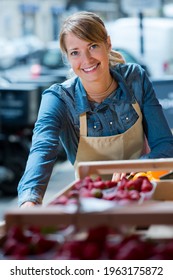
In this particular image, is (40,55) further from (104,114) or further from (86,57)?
(86,57)

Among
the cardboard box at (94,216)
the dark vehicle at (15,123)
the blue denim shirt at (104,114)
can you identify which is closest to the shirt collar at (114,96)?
the blue denim shirt at (104,114)

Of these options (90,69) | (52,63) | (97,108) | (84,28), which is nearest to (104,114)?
(97,108)

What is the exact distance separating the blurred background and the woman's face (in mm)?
439

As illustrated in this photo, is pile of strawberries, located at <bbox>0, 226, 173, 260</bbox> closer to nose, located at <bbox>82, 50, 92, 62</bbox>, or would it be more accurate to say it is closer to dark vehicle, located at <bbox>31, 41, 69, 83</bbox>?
nose, located at <bbox>82, 50, 92, 62</bbox>

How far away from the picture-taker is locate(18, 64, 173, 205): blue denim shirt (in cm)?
301

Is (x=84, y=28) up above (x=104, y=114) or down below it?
above

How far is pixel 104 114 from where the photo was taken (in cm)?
314

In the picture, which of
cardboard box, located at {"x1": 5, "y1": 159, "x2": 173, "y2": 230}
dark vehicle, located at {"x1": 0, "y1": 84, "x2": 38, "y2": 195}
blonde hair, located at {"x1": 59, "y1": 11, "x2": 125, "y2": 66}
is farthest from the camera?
dark vehicle, located at {"x1": 0, "y1": 84, "x2": 38, "y2": 195}

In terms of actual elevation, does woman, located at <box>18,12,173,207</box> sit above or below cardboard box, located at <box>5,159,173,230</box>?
below

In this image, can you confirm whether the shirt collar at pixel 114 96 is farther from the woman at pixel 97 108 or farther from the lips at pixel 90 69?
the lips at pixel 90 69

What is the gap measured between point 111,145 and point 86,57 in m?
0.39

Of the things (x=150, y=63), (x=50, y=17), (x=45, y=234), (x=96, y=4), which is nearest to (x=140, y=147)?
(x=45, y=234)

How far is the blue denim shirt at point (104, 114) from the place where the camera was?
9.87 feet

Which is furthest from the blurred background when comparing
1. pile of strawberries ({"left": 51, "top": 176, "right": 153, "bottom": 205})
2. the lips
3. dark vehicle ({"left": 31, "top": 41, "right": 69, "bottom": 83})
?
pile of strawberries ({"left": 51, "top": 176, "right": 153, "bottom": 205})
